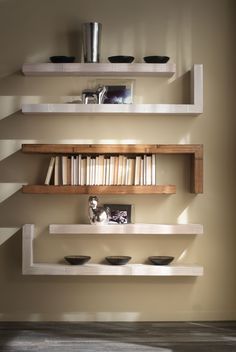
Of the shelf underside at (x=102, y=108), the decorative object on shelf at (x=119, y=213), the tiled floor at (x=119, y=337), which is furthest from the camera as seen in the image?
the decorative object on shelf at (x=119, y=213)

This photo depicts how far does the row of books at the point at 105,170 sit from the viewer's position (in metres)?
4.67

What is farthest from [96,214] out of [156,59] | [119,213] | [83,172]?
[156,59]

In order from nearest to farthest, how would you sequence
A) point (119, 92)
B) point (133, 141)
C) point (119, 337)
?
point (119, 337), point (119, 92), point (133, 141)

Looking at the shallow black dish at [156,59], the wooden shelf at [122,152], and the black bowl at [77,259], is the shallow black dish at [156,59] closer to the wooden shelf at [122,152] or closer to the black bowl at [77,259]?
the wooden shelf at [122,152]

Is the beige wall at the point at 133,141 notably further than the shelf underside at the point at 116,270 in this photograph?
Yes

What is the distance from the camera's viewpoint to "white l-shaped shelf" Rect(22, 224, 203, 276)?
4.61 metres

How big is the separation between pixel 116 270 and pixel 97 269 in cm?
14

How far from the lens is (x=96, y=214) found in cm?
467

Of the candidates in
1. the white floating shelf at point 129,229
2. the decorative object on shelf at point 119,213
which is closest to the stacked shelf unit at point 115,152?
the white floating shelf at point 129,229

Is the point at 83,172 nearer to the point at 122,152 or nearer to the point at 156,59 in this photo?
the point at 122,152

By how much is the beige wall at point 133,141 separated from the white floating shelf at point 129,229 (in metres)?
0.17

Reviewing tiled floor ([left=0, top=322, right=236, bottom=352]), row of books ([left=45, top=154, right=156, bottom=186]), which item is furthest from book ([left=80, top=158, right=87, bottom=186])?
tiled floor ([left=0, top=322, right=236, bottom=352])

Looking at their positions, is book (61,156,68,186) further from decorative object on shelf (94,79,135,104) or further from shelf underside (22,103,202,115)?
decorative object on shelf (94,79,135,104)

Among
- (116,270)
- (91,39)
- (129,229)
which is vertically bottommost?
(116,270)
